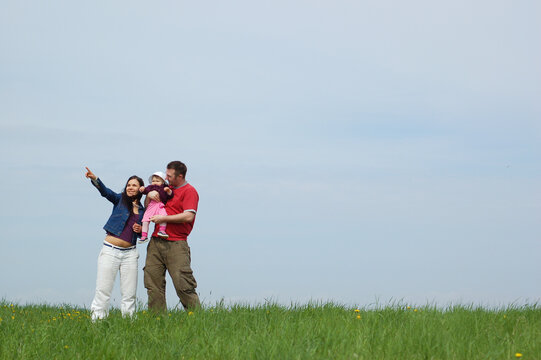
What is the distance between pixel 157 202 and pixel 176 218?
1.84 ft

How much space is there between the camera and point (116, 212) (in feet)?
30.9

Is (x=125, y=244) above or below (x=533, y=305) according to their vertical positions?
above

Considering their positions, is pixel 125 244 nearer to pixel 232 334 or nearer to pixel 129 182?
pixel 129 182

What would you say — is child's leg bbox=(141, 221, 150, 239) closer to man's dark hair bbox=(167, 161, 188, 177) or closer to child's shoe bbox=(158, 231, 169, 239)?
child's shoe bbox=(158, 231, 169, 239)

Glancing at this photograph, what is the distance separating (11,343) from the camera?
7.68 meters

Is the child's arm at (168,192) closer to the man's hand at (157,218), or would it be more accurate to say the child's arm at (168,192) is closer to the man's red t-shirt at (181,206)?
the man's red t-shirt at (181,206)

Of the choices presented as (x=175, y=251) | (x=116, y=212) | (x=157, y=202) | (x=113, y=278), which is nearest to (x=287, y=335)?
(x=175, y=251)

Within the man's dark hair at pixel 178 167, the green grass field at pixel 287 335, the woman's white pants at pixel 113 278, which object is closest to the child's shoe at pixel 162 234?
the woman's white pants at pixel 113 278

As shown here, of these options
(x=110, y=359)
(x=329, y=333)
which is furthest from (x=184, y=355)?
(x=329, y=333)

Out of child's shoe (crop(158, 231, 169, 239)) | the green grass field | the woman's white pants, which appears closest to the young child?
child's shoe (crop(158, 231, 169, 239))

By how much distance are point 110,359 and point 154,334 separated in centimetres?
95

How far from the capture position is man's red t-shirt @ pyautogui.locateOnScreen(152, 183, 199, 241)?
9508 millimetres

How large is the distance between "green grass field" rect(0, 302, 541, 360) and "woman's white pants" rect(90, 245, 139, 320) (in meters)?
0.26

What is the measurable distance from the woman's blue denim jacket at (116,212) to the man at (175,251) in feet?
1.35
